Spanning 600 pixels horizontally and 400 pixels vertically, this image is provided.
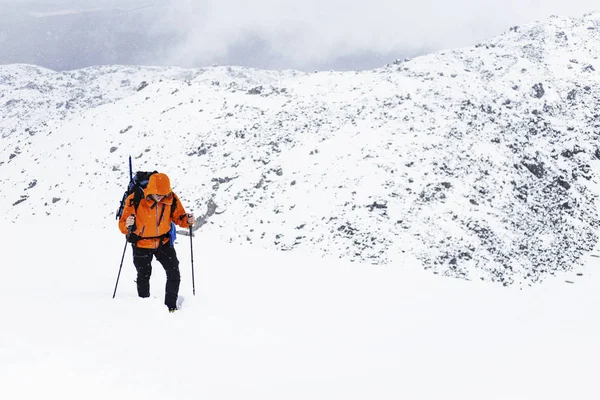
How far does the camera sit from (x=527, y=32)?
4797cm

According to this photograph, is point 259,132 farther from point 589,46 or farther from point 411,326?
point 589,46

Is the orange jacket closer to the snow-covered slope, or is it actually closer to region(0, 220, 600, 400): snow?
region(0, 220, 600, 400): snow

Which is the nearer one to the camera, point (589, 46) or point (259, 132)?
point (259, 132)

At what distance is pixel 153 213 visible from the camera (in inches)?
256

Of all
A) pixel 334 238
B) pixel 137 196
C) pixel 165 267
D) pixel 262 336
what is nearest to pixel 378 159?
pixel 334 238

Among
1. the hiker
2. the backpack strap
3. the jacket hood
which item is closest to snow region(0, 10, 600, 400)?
the hiker

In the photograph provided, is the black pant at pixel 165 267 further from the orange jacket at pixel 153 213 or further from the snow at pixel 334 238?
the snow at pixel 334 238

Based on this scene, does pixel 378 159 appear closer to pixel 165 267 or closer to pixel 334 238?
pixel 334 238

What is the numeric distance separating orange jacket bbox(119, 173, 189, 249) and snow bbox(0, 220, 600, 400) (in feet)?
3.44

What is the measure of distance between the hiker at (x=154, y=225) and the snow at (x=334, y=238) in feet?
1.68

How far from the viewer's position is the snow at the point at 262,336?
414 cm

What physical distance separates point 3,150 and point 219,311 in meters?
44.9

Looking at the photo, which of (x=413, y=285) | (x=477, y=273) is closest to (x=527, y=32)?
(x=477, y=273)

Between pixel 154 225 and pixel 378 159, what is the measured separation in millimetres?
16148
